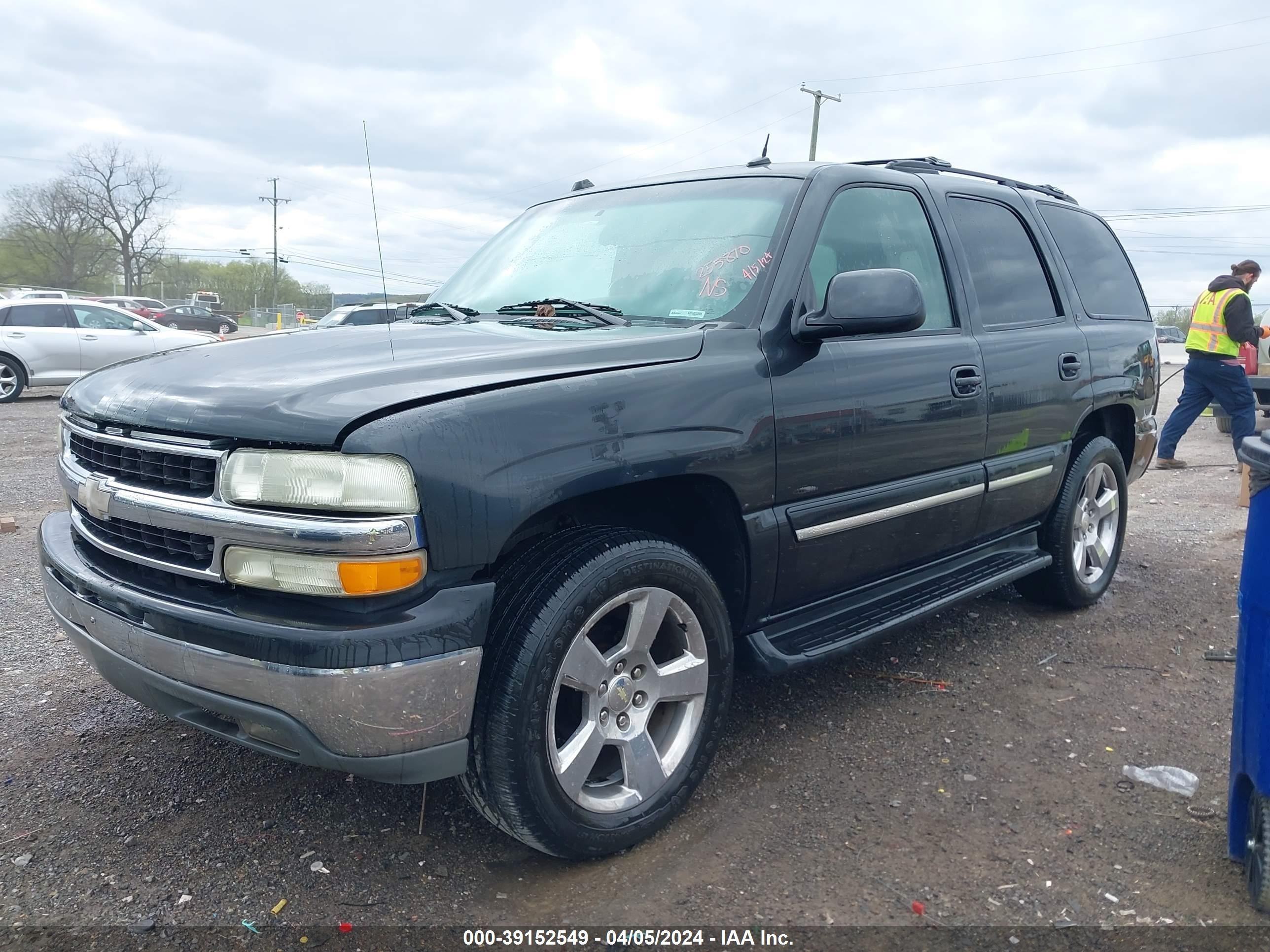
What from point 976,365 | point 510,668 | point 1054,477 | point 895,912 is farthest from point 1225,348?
point 510,668

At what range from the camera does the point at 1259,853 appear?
236cm

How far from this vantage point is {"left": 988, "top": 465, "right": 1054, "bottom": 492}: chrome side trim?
383 cm

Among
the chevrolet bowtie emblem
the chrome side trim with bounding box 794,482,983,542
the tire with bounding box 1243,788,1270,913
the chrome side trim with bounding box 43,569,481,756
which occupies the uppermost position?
the chevrolet bowtie emblem

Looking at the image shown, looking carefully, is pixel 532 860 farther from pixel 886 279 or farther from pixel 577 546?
pixel 886 279

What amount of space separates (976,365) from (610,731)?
2.06 meters

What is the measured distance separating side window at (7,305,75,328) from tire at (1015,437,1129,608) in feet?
47.5

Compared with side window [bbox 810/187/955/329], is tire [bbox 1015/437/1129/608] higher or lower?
lower

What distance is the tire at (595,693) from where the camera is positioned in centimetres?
227

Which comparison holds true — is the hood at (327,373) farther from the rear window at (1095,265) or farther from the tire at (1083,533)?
the rear window at (1095,265)

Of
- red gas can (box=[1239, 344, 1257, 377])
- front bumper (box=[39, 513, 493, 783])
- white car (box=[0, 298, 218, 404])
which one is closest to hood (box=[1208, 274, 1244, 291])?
red gas can (box=[1239, 344, 1257, 377])

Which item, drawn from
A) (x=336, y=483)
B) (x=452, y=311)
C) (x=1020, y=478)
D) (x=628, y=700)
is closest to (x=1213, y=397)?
(x=1020, y=478)

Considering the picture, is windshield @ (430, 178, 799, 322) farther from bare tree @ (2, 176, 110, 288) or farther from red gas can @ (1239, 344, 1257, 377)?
bare tree @ (2, 176, 110, 288)

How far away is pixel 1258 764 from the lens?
2330mm

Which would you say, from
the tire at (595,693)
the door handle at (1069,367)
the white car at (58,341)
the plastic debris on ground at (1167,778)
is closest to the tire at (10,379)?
the white car at (58,341)
